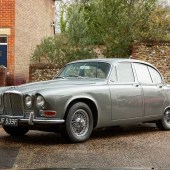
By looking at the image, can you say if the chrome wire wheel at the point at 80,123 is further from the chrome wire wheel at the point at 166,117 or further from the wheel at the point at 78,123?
the chrome wire wheel at the point at 166,117

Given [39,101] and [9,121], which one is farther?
[9,121]

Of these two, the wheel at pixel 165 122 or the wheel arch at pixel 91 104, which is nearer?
the wheel arch at pixel 91 104

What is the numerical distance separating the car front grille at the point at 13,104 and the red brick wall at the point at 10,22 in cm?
1123

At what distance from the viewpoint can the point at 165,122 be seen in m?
11.4

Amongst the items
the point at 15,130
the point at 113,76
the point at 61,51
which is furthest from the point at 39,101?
the point at 61,51

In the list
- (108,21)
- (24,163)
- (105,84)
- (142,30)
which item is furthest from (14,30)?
(24,163)

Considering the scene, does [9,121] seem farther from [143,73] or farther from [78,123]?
[143,73]

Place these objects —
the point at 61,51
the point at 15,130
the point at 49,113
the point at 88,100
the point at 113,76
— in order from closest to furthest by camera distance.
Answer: the point at 49,113, the point at 88,100, the point at 15,130, the point at 113,76, the point at 61,51

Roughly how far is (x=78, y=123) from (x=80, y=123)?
0.05 metres

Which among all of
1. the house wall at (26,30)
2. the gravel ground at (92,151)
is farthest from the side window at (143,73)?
the house wall at (26,30)

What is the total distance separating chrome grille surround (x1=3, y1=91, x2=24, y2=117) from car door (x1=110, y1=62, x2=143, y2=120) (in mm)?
1833

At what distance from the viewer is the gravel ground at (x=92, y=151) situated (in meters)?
7.27

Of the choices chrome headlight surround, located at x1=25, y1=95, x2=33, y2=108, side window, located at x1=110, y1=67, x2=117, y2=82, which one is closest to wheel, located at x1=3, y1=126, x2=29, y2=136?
chrome headlight surround, located at x1=25, y1=95, x2=33, y2=108

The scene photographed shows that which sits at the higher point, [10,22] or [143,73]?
[10,22]
